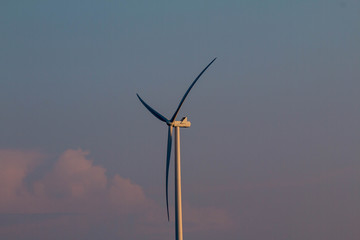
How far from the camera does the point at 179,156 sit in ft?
272

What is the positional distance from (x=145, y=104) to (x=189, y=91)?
281 inches

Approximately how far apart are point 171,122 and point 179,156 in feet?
12.7

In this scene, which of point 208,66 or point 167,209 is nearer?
point 208,66

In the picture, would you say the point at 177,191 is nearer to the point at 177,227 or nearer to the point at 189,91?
the point at 177,227

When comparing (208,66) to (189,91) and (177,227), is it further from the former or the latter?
(177,227)

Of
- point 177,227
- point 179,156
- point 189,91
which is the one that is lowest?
point 177,227

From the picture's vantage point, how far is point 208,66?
81.1m

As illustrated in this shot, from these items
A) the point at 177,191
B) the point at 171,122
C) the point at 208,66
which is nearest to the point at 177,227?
the point at 177,191

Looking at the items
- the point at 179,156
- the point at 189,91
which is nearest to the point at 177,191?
the point at 179,156

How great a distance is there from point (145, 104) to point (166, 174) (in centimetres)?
759

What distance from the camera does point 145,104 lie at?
88.6 m

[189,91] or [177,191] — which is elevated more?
[189,91]

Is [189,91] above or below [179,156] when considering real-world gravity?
above

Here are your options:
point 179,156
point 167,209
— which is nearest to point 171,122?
point 179,156
